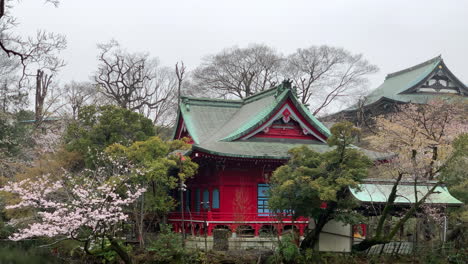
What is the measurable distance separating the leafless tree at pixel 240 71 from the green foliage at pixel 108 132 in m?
22.5

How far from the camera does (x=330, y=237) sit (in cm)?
2183

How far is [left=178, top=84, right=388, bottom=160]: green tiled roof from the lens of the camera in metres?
24.3

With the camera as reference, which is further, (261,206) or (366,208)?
(261,206)

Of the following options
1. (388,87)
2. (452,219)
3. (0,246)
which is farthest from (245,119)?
(388,87)

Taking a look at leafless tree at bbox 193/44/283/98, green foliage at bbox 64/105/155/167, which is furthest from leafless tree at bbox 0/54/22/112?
leafless tree at bbox 193/44/283/98

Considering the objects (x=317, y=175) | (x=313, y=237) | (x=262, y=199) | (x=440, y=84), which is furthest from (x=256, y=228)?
(x=440, y=84)

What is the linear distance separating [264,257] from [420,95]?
2863 centimetres

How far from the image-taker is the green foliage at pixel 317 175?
19725 millimetres

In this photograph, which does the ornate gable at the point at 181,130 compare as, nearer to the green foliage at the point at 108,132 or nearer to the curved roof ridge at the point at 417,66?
the green foliage at the point at 108,132

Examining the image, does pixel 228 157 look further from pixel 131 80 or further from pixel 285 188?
pixel 131 80

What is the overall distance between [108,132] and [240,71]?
81.4 feet

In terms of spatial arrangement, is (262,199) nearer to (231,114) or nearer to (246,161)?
(246,161)

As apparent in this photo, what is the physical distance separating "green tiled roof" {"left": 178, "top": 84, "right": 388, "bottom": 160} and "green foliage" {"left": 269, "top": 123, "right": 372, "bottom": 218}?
120 inches

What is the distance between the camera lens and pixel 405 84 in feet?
157
